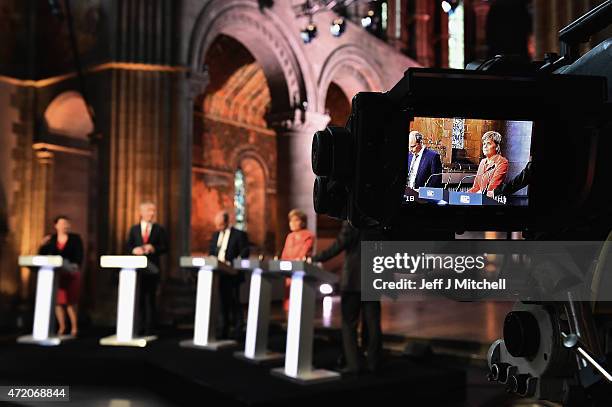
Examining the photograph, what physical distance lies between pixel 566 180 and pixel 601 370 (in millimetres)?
500

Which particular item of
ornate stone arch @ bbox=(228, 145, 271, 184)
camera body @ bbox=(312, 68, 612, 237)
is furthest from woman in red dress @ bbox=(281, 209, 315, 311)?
ornate stone arch @ bbox=(228, 145, 271, 184)

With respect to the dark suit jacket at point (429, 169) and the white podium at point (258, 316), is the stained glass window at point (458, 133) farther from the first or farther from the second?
the white podium at point (258, 316)

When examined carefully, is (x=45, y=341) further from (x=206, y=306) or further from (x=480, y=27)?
(x=480, y=27)

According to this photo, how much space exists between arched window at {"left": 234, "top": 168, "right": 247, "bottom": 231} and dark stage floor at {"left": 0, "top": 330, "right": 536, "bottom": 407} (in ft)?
28.6

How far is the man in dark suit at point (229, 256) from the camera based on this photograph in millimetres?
7922

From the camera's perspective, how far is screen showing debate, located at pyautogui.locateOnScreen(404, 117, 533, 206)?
188cm

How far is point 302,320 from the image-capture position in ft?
17.9

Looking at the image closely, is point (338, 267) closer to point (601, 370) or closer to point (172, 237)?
point (172, 237)

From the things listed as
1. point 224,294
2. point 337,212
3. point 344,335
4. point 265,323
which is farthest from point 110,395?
point 337,212

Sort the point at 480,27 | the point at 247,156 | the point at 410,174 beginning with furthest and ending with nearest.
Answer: the point at 480,27
the point at 247,156
the point at 410,174

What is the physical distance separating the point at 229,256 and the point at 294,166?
572cm

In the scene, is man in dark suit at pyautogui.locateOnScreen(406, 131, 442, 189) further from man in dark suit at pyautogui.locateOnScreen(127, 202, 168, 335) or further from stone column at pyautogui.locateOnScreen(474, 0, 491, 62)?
stone column at pyautogui.locateOnScreen(474, 0, 491, 62)

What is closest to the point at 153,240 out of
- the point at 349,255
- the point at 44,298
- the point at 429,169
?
the point at 44,298

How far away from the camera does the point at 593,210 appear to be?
175 cm
